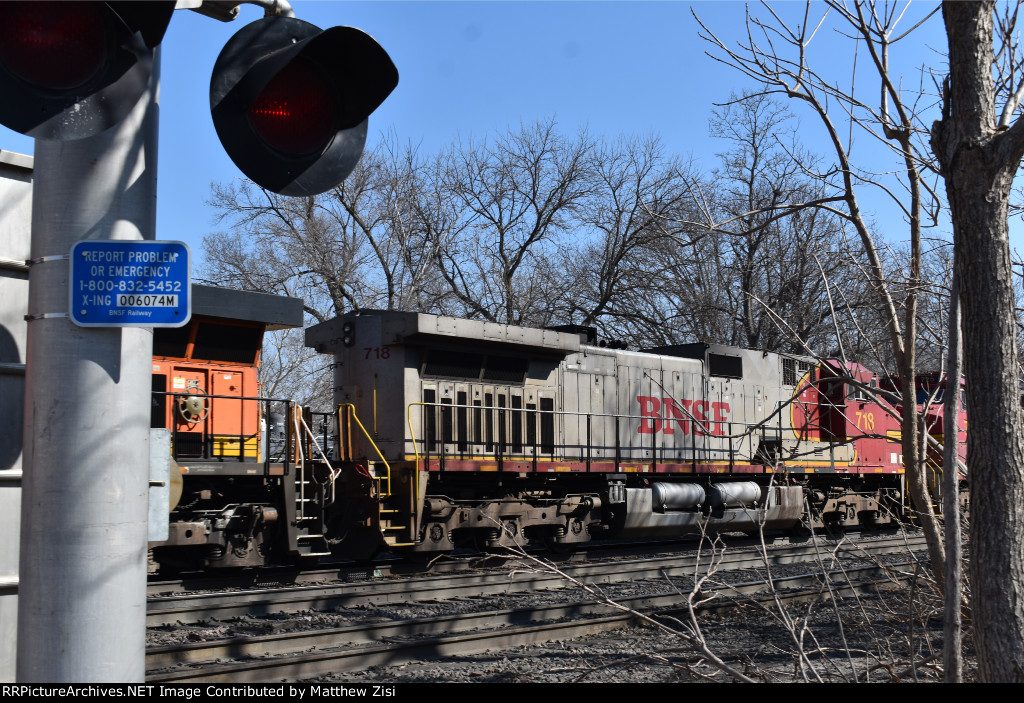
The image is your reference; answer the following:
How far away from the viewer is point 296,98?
3.43m

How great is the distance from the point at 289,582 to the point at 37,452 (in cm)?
917

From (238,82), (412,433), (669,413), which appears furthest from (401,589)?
(238,82)

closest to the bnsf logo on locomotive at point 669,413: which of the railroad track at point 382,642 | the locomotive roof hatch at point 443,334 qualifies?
the locomotive roof hatch at point 443,334

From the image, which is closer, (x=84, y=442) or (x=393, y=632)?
(x=84, y=442)

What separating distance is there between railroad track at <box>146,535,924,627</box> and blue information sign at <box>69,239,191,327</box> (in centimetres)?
504

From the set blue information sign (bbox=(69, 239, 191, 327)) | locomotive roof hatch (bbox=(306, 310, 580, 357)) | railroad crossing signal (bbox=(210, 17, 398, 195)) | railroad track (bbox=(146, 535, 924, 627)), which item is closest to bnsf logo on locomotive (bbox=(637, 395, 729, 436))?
locomotive roof hatch (bbox=(306, 310, 580, 357))

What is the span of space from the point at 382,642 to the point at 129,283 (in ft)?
17.6

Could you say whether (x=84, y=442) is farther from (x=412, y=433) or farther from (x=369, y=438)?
(x=369, y=438)

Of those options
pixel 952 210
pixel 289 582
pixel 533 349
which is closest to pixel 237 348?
pixel 289 582

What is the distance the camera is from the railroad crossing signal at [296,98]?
3.24 metres

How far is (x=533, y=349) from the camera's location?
1408 cm

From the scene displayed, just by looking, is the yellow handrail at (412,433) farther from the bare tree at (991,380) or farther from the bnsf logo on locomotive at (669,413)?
the bare tree at (991,380)

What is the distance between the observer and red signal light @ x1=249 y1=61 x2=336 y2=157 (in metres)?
3.35

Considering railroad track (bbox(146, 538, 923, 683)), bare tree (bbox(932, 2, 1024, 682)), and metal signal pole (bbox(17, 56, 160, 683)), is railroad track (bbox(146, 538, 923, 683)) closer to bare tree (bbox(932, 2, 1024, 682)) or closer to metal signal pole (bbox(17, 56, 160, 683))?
bare tree (bbox(932, 2, 1024, 682))
